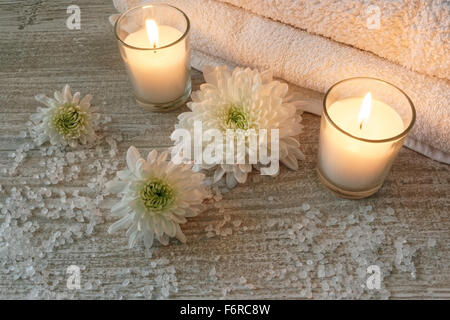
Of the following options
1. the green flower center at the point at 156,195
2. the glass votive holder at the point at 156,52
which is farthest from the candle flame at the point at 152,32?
the green flower center at the point at 156,195

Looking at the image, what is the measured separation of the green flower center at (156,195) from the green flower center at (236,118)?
11 centimetres

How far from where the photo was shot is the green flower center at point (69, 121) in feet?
2.11

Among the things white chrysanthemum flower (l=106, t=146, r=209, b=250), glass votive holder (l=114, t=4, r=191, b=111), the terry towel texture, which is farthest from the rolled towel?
white chrysanthemum flower (l=106, t=146, r=209, b=250)

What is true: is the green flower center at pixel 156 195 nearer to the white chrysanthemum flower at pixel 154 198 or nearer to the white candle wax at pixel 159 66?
the white chrysanthemum flower at pixel 154 198

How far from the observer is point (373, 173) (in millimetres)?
566

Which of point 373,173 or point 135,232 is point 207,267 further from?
point 373,173

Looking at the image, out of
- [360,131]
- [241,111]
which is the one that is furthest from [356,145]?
[241,111]

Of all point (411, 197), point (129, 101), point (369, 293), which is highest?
point (129, 101)

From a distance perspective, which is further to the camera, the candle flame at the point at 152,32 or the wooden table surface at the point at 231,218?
the candle flame at the point at 152,32

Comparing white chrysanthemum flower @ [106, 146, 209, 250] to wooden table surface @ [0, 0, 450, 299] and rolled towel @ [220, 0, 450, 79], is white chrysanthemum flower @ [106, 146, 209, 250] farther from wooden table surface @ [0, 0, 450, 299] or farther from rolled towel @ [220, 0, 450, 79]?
rolled towel @ [220, 0, 450, 79]

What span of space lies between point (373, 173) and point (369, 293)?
5.2 inches

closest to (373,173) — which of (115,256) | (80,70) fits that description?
(115,256)

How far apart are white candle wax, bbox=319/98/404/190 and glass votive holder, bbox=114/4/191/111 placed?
21 cm

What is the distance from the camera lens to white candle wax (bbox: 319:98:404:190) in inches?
21.3
